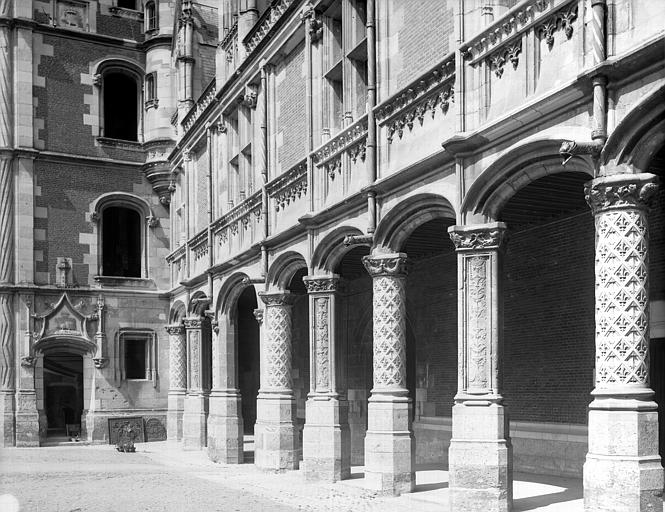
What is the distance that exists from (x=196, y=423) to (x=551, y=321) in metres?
12.2

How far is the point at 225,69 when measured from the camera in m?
21.7

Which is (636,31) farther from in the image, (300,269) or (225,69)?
(225,69)

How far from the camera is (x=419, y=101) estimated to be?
1185cm

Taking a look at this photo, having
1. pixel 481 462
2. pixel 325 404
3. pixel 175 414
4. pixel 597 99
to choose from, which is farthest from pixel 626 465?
pixel 175 414

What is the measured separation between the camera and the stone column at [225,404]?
63.5ft

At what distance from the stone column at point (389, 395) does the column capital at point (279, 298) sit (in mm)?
4408

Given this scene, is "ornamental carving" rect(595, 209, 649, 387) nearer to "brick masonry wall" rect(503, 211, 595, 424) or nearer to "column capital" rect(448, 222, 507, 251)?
"column capital" rect(448, 222, 507, 251)

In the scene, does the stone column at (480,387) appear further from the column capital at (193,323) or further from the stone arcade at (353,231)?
the column capital at (193,323)

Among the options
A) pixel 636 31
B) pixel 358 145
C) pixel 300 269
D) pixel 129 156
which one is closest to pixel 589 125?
pixel 636 31

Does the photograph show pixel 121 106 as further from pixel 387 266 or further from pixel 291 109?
pixel 387 266

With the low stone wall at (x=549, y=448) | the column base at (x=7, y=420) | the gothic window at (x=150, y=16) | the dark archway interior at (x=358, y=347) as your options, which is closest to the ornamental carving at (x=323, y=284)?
the dark archway interior at (x=358, y=347)

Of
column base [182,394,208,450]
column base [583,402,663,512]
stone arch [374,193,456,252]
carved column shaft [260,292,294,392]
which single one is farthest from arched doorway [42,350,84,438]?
column base [583,402,663,512]

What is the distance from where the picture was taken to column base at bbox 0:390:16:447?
24.8 meters

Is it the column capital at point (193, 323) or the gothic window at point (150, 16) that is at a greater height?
the gothic window at point (150, 16)
